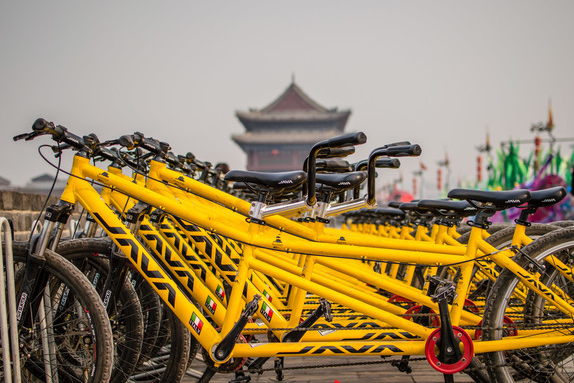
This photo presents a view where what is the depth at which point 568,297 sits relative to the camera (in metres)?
2.40

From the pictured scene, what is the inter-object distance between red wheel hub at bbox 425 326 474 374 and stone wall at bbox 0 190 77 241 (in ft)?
11.1

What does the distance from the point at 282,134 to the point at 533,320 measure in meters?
42.9

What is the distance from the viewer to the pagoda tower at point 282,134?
144 feet

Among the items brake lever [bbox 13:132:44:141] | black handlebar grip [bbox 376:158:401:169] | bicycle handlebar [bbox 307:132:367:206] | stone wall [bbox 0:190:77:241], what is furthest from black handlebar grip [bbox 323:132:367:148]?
stone wall [bbox 0:190:77:241]

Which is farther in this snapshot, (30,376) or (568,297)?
(568,297)

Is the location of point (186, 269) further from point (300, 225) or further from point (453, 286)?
point (453, 286)

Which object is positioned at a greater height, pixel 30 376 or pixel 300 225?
pixel 300 225

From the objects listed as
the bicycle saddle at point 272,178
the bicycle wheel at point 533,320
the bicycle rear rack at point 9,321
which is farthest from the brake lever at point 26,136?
the bicycle wheel at point 533,320

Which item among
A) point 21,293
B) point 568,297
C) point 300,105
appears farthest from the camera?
point 300,105

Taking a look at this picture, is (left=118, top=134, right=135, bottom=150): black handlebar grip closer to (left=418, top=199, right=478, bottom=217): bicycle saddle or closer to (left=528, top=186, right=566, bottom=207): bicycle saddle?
(left=418, top=199, right=478, bottom=217): bicycle saddle

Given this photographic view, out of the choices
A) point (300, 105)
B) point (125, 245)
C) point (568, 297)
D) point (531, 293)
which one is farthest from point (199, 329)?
point (300, 105)

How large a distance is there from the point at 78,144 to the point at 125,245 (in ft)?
1.56

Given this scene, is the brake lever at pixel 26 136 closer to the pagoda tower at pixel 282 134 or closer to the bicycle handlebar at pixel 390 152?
the bicycle handlebar at pixel 390 152

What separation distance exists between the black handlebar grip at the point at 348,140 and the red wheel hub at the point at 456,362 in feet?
2.90
